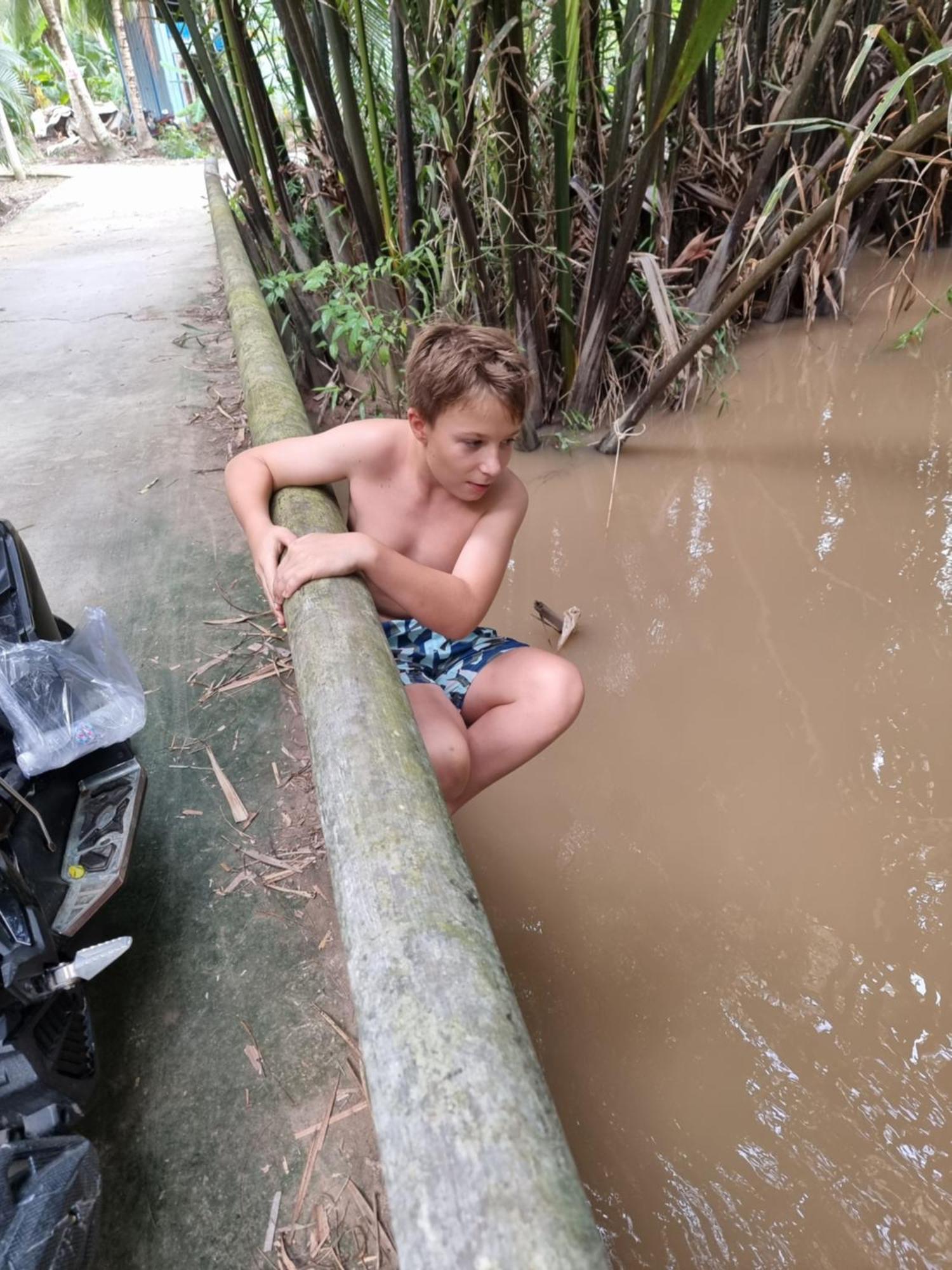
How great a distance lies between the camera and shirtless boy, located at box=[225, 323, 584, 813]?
145 centimetres

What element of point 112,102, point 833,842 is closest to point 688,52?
point 833,842

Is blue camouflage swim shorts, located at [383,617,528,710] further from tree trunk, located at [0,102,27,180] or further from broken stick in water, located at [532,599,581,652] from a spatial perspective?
tree trunk, located at [0,102,27,180]

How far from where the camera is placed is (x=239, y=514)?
1.59 m

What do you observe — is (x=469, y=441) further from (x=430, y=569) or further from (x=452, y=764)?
(x=452, y=764)

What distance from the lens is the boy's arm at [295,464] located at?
5.19 ft

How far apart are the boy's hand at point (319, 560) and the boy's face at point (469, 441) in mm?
295

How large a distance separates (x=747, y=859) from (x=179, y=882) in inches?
46.2

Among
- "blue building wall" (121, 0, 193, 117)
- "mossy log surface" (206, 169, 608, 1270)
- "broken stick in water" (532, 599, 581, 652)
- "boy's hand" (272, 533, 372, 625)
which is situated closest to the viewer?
"mossy log surface" (206, 169, 608, 1270)

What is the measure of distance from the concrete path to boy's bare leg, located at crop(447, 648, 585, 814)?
1.23ft

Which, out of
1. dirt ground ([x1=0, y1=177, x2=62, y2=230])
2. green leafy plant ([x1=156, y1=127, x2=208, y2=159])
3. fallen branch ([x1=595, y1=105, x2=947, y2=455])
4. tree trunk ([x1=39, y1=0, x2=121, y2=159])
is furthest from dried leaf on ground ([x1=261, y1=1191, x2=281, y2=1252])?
tree trunk ([x1=39, y1=0, x2=121, y2=159])

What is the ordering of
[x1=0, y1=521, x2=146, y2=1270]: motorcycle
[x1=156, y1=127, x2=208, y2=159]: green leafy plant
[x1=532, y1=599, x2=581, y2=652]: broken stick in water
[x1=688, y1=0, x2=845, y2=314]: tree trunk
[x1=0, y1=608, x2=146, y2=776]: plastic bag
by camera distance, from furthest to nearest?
[x1=156, y1=127, x2=208, y2=159]: green leafy plant
[x1=688, y1=0, x2=845, y2=314]: tree trunk
[x1=532, y1=599, x2=581, y2=652]: broken stick in water
[x1=0, y1=608, x2=146, y2=776]: plastic bag
[x1=0, y1=521, x2=146, y2=1270]: motorcycle

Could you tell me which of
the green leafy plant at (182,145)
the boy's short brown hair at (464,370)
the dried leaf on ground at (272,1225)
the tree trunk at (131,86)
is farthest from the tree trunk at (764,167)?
the tree trunk at (131,86)

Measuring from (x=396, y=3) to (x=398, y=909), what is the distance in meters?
2.93

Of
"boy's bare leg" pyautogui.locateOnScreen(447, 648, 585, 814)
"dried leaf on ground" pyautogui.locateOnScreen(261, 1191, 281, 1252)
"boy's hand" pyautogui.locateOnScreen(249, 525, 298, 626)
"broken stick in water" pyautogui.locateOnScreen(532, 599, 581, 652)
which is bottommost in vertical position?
"broken stick in water" pyautogui.locateOnScreen(532, 599, 581, 652)
